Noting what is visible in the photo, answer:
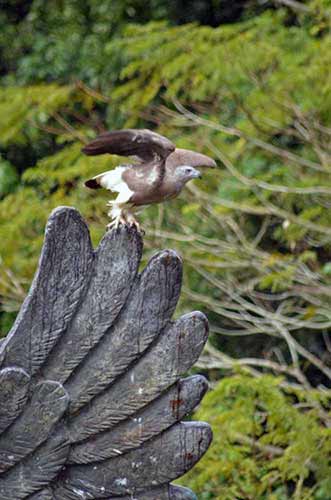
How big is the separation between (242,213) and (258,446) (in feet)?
4.75

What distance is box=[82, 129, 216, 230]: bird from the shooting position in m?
2.64

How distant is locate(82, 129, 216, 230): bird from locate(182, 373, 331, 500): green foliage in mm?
2166

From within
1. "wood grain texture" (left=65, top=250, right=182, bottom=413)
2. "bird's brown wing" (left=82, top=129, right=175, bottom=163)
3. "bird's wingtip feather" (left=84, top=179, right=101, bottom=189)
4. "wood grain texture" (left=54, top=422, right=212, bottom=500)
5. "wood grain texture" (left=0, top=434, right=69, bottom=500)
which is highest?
"bird's brown wing" (left=82, top=129, right=175, bottom=163)

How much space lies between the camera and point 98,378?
100 inches

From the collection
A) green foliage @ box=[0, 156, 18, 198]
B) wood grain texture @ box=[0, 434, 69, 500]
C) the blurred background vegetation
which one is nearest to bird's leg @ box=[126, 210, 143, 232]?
wood grain texture @ box=[0, 434, 69, 500]

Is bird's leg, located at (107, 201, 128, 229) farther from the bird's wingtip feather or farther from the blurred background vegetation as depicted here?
the blurred background vegetation

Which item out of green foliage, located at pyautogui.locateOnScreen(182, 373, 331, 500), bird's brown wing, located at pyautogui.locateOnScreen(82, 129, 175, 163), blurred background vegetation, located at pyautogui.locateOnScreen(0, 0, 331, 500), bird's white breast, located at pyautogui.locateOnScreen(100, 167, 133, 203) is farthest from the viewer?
blurred background vegetation, located at pyautogui.locateOnScreen(0, 0, 331, 500)

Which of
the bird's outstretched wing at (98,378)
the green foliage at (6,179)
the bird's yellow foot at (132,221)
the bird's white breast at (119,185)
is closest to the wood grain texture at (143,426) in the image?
the bird's outstretched wing at (98,378)

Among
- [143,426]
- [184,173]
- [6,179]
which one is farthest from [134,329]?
[6,179]

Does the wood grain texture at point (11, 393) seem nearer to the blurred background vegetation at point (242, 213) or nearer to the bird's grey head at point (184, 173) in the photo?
the bird's grey head at point (184, 173)

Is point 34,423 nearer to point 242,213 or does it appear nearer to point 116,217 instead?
point 116,217

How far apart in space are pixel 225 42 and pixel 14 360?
12.2 feet

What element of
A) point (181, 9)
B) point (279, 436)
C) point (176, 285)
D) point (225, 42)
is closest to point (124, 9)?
point (181, 9)

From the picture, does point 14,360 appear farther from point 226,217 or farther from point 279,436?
point 226,217
